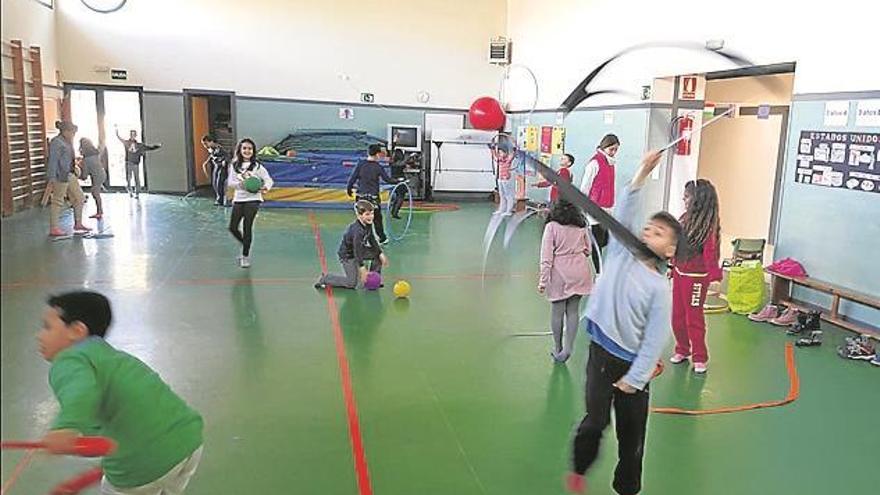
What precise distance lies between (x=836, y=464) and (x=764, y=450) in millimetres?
362

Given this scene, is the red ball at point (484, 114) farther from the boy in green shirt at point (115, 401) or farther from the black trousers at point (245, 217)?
the boy in green shirt at point (115, 401)

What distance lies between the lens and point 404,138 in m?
15.9

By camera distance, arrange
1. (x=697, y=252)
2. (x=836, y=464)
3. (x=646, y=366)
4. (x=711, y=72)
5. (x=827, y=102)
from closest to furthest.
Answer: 1. (x=646, y=366)
2. (x=836, y=464)
3. (x=697, y=252)
4. (x=827, y=102)
5. (x=711, y=72)

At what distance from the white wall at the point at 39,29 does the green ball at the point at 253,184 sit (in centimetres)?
709

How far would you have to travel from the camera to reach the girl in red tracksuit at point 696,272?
188 inches

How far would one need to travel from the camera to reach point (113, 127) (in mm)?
15391

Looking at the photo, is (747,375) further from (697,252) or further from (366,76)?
(366,76)

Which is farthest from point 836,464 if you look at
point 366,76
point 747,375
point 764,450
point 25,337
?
point 366,76

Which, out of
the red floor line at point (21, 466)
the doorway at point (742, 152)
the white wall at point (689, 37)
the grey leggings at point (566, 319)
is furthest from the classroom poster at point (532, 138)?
the red floor line at point (21, 466)

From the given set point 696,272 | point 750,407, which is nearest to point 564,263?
point 696,272

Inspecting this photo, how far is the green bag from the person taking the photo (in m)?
6.71

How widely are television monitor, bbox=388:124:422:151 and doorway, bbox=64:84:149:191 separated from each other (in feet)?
19.1

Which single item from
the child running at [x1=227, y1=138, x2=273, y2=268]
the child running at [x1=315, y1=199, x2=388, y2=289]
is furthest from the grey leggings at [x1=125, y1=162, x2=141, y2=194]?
the child running at [x1=315, y1=199, x2=388, y2=289]

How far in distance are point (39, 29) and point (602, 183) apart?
1219 centimetres
